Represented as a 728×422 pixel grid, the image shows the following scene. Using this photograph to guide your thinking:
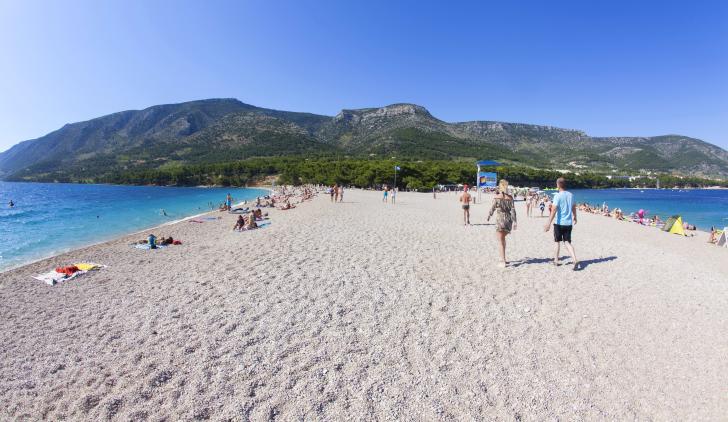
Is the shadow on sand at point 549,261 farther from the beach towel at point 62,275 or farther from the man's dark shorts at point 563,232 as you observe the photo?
the beach towel at point 62,275

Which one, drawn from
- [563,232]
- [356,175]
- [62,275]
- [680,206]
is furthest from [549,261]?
[356,175]

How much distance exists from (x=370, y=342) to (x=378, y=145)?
124 metres

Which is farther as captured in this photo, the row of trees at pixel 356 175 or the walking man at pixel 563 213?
the row of trees at pixel 356 175

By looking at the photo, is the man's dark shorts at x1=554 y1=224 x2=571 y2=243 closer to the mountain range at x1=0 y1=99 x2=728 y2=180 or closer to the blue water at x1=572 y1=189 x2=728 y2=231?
the blue water at x1=572 y1=189 x2=728 y2=231

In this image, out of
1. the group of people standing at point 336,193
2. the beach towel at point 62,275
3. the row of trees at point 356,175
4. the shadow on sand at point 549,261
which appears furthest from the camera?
the row of trees at point 356,175

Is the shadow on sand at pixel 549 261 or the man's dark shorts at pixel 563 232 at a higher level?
the man's dark shorts at pixel 563 232

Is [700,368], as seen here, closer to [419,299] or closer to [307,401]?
[419,299]

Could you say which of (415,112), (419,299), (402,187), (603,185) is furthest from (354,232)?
(415,112)

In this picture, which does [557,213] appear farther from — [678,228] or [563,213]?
[678,228]

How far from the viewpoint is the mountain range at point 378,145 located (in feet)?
429

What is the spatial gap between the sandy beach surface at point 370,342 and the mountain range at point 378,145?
106 meters

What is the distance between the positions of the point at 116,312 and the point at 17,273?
6.19 m

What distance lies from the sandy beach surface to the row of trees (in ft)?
174

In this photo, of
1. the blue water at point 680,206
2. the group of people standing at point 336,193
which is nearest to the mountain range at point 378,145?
the blue water at point 680,206
